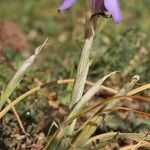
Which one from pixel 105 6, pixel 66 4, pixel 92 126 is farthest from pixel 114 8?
pixel 92 126

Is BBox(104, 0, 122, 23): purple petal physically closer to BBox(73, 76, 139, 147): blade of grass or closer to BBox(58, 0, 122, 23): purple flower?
BBox(58, 0, 122, 23): purple flower

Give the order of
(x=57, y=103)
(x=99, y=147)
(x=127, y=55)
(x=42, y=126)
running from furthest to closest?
(x=127, y=55), (x=57, y=103), (x=42, y=126), (x=99, y=147)

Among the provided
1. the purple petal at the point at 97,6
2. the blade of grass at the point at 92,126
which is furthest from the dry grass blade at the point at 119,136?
the purple petal at the point at 97,6

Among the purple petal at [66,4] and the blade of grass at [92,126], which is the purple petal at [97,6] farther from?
the blade of grass at [92,126]

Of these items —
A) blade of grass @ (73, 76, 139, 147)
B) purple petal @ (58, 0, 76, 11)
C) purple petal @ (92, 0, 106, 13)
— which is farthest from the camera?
blade of grass @ (73, 76, 139, 147)

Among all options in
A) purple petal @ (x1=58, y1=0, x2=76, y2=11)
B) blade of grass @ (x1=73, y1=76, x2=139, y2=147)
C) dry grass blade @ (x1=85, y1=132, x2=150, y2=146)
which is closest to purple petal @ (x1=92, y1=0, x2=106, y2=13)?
purple petal @ (x1=58, y1=0, x2=76, y2=11)

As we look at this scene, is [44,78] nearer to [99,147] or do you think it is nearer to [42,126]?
[42,126]

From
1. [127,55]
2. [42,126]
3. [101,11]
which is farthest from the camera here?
[127,55]

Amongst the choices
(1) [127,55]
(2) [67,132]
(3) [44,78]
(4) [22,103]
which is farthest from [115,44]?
(2) [67,132]
